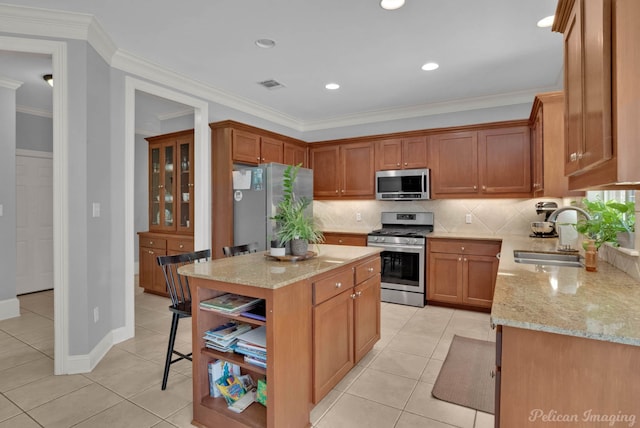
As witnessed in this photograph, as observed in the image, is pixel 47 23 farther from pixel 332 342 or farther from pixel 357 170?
pixel 357 170

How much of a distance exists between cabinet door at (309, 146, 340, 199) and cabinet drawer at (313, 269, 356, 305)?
3000 millimetres

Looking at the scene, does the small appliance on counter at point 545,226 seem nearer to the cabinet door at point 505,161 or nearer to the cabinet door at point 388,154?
the cabinet door at point 505,161

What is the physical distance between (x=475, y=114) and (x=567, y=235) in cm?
236

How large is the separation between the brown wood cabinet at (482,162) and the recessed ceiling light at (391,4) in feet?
7.74

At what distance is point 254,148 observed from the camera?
14.1 ft

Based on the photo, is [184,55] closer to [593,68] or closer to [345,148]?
[345,148]

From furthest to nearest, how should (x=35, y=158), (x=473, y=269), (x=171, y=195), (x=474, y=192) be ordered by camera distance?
(x=35, y=158)
(x=171, y=195)
(x=474, y=192)
(x=473, y=269)

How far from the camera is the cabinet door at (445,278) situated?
4098mm

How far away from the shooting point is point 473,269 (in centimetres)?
401

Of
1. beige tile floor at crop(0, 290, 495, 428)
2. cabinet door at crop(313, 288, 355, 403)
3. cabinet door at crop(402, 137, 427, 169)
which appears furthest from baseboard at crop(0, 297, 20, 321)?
cabinet door at crop(402, 137, 427, 169)

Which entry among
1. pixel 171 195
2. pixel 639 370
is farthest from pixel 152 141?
pixel 639 370

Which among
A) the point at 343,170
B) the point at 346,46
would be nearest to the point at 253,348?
the point at 346,46

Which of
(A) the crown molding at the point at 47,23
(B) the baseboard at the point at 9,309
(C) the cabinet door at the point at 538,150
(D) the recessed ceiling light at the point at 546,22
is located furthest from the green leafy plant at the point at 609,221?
(B) the baseboard at the point at 9,309

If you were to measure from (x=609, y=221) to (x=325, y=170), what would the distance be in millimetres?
3802
